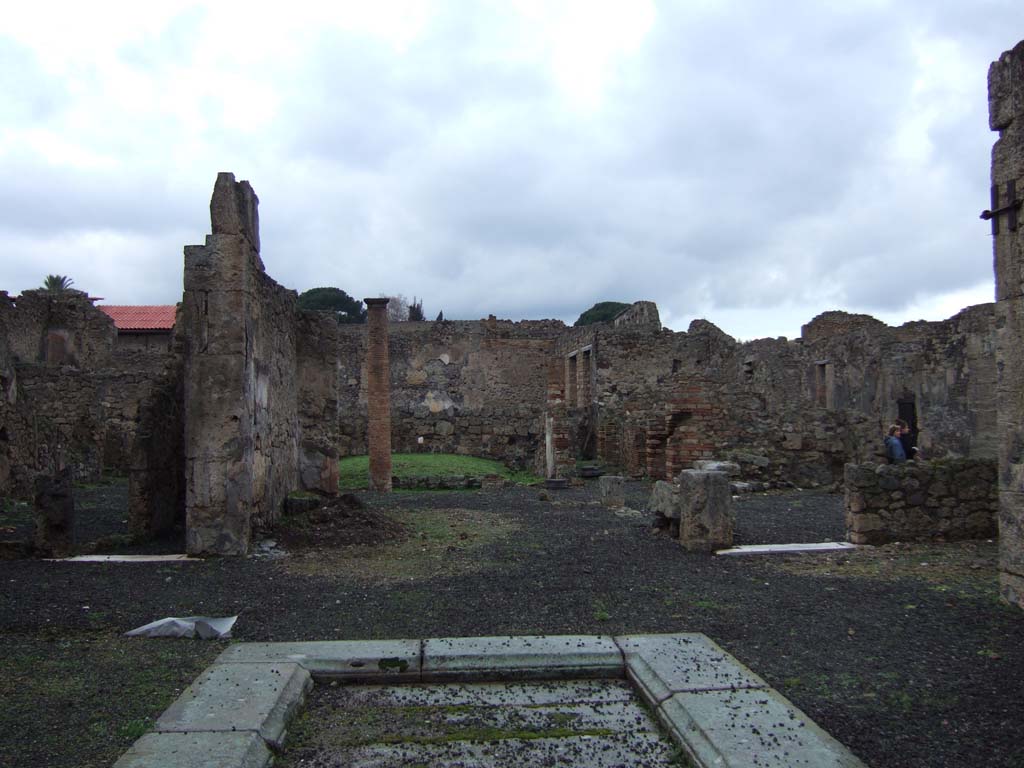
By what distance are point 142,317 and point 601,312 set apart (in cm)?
2980

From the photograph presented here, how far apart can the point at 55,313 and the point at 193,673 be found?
23942mm

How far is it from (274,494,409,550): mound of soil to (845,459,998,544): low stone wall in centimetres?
484

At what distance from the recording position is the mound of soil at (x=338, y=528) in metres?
8.29

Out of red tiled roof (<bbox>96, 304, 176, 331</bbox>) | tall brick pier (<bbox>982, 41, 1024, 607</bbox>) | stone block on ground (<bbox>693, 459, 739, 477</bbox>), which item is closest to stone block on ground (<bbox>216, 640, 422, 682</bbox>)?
tall brick pier (<bbox>982, 41, 1024, 607</bbox>)

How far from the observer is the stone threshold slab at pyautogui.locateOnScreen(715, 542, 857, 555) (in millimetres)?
7598

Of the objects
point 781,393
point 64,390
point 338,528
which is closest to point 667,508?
point 338,528

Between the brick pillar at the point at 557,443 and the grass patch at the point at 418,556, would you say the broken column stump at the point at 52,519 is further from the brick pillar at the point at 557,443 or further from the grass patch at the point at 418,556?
the brick pillar at the point at 557,443

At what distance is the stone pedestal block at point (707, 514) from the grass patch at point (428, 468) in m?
8.53

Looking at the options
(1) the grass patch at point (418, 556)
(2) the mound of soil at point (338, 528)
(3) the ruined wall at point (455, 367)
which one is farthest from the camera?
(3) the ruined wall at point (455, 367)

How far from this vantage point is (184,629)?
4.89m

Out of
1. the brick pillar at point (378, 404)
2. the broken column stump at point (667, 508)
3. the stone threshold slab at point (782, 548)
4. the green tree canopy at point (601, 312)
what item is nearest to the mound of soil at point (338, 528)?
the broken column stump at point (667, 508)

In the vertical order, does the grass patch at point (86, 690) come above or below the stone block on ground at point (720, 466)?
below

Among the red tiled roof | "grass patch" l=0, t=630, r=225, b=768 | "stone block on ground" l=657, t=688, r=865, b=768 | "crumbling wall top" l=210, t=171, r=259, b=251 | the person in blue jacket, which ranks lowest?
"grass patch" l=0, t=630, r=225, b=768

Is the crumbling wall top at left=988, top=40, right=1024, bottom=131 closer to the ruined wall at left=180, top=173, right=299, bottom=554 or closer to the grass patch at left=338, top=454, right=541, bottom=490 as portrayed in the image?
the ruined wall at left=180, top=173, right=299, bottom=554
